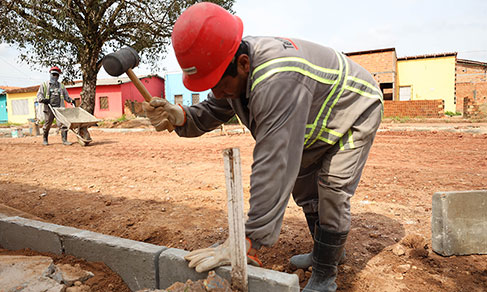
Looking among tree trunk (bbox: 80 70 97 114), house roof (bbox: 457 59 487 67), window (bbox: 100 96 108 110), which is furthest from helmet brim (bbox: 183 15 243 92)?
window (bbox: 100 96 108 110)

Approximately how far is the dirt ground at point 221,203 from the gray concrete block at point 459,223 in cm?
8

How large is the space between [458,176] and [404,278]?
10.3ft

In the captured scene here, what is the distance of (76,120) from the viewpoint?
30.2ft

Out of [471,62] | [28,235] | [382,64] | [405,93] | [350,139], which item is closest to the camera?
[350,139]

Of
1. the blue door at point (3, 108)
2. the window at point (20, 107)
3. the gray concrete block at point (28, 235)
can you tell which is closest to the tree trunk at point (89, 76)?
the gray concrete block at point (28, 235)

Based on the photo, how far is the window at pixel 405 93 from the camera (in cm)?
2369

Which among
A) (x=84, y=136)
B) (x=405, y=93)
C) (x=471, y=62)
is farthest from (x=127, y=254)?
(x=471, y=62)

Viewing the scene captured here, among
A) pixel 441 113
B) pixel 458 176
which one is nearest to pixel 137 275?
pixel 458 176

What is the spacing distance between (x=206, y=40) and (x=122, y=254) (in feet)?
4.88

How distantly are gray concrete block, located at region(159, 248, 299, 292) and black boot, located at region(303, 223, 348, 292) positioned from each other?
432 mm

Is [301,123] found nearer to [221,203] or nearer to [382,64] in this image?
[221,203]

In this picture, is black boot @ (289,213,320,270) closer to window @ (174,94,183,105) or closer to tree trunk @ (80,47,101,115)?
tree trunk @ (80,47,101,115)

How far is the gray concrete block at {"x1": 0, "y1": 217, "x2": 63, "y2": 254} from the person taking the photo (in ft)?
8.41

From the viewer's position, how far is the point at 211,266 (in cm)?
181
